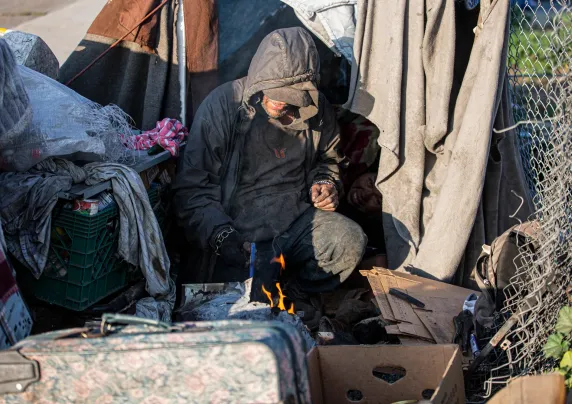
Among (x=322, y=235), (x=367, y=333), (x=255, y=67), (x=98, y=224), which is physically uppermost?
(x=255, y=67)

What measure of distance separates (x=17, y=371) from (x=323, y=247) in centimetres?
266

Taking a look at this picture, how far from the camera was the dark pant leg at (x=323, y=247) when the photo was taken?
453 centimetres

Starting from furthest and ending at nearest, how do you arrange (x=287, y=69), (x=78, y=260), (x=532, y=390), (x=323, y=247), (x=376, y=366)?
(x=323, y=247) < (x=287, y=69) < (x=78, y=260) < (x=376, y=366) < (x=532, y=390)

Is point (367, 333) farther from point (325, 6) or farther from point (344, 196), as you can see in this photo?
point (325, 6)

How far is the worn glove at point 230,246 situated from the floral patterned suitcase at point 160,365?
2128 millimetres

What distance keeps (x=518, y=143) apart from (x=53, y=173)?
116 inches

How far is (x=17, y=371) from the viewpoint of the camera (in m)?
2.18

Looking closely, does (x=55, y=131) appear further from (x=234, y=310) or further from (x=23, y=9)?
(x=23, y=9)

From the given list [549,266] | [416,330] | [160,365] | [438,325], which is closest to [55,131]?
[160,365]

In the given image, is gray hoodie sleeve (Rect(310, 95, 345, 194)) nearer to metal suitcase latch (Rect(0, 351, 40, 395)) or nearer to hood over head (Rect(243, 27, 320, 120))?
hood over head (Rect(243, 27, 320, 120))

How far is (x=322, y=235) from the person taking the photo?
4566 mm

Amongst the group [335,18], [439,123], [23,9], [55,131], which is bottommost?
[439,123]

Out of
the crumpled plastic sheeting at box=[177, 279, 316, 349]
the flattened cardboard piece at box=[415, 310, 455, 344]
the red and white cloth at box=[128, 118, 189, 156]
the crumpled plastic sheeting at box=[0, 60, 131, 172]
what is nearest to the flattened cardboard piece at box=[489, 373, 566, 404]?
the flattened cardboard piece at box=[415, 310, 455, 344]

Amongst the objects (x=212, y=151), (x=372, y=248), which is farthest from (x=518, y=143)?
(x=212, y=151)
